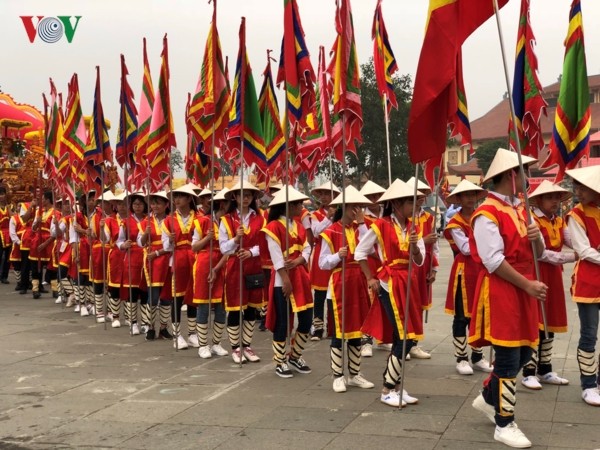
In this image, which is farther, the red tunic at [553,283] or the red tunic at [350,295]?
the red tunic at [350,295]

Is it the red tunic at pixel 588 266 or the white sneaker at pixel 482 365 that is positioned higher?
the red tunic at pixel 588 266

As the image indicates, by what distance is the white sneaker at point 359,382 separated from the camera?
7279 mm

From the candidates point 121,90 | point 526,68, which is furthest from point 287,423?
point 121,90

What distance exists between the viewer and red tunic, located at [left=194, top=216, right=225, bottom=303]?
9.15m

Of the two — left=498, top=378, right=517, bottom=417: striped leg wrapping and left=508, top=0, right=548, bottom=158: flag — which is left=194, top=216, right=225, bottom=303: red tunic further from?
left=498, top=378, right=517, bottom=417: striped leg wrapping

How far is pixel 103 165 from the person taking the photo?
39.9 feet

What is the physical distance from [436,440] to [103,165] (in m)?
8.20

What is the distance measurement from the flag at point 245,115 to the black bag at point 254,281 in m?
1.32

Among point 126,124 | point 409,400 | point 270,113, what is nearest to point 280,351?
point 409,400

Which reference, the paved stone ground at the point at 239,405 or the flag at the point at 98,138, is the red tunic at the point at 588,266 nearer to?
the paved stone ground at the point at 239,405

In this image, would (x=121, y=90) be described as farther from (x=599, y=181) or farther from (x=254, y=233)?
(x=599, y=181)

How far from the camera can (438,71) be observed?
5805mm

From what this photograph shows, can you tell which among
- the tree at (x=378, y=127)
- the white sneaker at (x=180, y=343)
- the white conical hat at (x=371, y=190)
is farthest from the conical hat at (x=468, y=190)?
the tree at (x=378, y=127)

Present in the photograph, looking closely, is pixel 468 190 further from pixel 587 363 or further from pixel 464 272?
pixel 587 363
